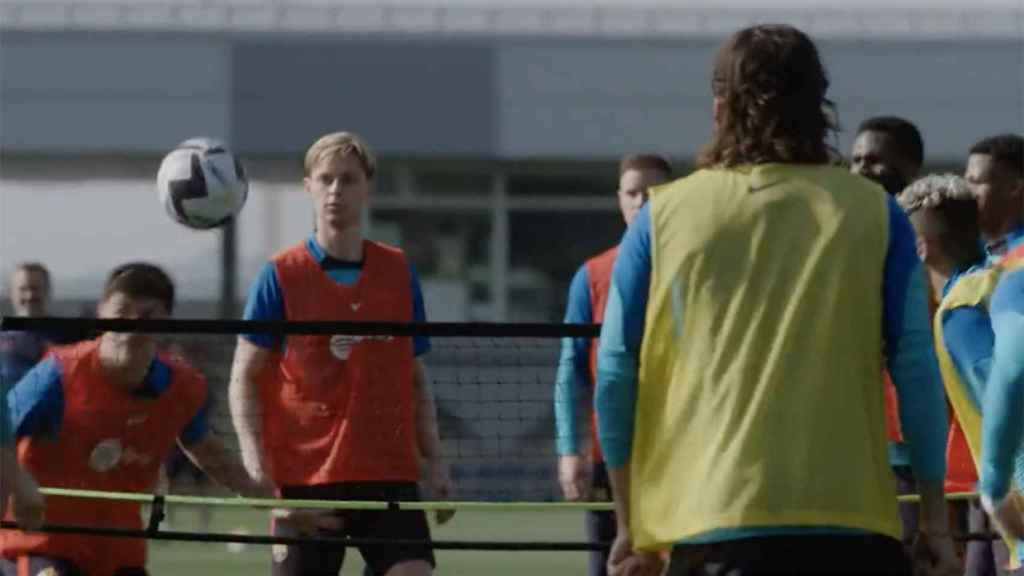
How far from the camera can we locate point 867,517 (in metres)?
5.59

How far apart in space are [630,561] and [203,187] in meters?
5.68

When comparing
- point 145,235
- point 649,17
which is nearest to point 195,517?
point 145,235

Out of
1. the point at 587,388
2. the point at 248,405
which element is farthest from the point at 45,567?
the point at 587,388

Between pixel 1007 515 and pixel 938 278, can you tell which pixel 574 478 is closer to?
pixel 938 278

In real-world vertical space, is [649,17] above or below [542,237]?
above

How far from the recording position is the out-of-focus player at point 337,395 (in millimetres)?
9172

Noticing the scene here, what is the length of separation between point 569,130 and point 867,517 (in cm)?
3004

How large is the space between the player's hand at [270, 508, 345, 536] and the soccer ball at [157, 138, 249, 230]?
7.23 feet

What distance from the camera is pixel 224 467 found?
9.37m

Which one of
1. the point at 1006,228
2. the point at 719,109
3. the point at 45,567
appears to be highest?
the point at 719,109

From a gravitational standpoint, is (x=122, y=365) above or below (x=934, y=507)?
below

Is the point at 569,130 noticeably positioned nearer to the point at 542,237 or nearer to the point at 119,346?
the point at 542,237

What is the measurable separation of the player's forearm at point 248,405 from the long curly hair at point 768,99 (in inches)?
144

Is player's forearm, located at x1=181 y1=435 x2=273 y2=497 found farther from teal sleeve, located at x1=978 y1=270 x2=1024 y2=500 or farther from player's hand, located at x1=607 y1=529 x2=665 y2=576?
player's hand, located at x1=607 y1=529 x2=665 y2=576
